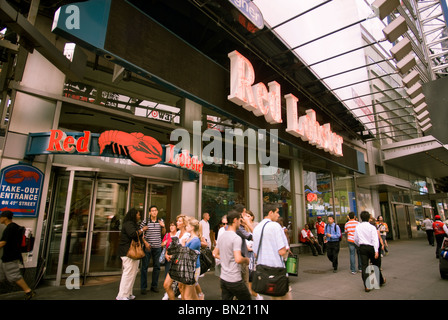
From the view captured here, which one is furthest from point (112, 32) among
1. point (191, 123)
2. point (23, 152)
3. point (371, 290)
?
point (371, 290)

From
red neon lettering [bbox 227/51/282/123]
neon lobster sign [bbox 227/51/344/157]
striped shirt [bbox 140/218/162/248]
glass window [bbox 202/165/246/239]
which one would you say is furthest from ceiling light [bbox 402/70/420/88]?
striped shirt [bbox 140/218/162/248]

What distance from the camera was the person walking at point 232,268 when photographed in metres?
3.42

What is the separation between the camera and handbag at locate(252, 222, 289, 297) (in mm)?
3238

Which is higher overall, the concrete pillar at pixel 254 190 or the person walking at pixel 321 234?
the concrete pillar at pixel 254 190

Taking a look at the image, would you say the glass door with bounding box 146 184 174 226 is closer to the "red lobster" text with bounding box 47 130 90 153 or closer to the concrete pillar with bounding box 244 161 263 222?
the "red lobster" text with bounding box 47 130 90 153

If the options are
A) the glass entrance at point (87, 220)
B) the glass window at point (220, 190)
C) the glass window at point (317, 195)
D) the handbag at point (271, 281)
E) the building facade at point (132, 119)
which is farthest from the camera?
the glass window at point (317, 195)

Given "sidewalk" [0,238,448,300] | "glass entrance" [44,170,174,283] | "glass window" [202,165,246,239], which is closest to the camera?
→ "sidewalk" [0,238,448,300]

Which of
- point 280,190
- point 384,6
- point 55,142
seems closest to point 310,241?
point 280,190

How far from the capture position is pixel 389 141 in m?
22.2

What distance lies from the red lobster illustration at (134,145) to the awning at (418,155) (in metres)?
18.3

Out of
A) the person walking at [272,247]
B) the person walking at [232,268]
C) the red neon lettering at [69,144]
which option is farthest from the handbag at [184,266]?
the red neon lettering at [69,144]

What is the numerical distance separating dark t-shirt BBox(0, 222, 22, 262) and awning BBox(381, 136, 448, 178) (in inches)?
842

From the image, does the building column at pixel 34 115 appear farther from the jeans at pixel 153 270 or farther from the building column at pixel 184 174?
the building column at pixel 184 174

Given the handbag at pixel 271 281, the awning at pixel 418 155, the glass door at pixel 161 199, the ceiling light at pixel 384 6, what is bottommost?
the handbag at pixel 271 281
